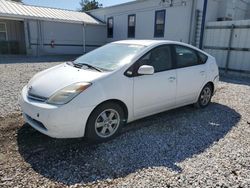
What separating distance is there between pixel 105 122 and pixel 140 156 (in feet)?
2.56

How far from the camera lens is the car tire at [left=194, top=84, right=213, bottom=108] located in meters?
5.50

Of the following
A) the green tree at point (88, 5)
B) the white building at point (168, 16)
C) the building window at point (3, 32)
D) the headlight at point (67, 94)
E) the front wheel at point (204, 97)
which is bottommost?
the front wheel at point (204, 97)

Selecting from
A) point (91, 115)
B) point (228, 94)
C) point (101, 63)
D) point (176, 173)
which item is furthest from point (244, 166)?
point (228, 94)

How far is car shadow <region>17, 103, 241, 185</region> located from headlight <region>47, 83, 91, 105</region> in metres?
0.78

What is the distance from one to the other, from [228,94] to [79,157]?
5.71m

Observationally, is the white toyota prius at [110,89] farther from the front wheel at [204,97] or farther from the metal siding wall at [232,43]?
the metal siding wall at [232,43]

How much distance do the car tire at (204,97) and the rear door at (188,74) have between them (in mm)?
260

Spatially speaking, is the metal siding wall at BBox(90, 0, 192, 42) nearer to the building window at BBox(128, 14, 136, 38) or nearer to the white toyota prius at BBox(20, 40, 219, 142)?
the building window at BBox(128, 14, 136, 38)

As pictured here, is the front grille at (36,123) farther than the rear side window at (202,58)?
No

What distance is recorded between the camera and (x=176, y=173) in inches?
117

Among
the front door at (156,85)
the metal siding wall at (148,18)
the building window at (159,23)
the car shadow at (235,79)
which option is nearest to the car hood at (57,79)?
the front door at (156,85)

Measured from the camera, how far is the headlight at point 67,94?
3.23 meters

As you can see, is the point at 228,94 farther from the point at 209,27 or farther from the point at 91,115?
the point at 209,27

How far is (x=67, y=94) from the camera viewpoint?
10.7ft
